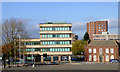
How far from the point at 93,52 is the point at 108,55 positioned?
534 centimetres

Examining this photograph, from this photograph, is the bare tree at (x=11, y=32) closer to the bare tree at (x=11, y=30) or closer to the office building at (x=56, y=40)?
the bare tree at (x=11, y=30)

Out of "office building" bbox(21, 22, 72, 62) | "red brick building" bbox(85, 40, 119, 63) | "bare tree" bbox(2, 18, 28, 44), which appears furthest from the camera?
"office building" bbox(21, 22, 72, 62)

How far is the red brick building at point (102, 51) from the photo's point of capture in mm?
85812

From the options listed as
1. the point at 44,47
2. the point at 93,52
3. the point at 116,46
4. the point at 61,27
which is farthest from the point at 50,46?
the point at 116,46

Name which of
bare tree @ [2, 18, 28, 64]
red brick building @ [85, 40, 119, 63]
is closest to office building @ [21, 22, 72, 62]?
red brick building @ [85, 40, 119, 63]

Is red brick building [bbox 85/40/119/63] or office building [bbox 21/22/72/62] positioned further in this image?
office building [bbox 21/22/72/62]

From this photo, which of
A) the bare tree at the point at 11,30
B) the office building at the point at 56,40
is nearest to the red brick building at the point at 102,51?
the office building at the point at 56,40

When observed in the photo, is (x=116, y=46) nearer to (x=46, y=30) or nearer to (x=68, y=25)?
(x=68, y=25)

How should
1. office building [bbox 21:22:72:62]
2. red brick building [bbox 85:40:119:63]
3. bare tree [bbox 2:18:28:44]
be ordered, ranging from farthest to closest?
office building [bbox 21:22:72:62], red brick building [bbox 85:40:119:63], bare tree [bbox 2:18:28:44]

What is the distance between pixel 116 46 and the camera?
85188 millimetres

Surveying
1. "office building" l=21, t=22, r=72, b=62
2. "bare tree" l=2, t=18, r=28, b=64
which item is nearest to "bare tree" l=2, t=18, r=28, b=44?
"bare tree" l=2, t=18, r=28, b=64

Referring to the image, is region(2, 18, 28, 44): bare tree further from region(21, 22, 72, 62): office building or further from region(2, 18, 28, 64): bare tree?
region(21, 22, 72, 62): office building

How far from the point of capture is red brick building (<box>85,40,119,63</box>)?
85.8m

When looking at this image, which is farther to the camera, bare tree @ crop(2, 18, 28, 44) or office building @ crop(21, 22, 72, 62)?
office building @ crop(21, 22, 72, 62)
